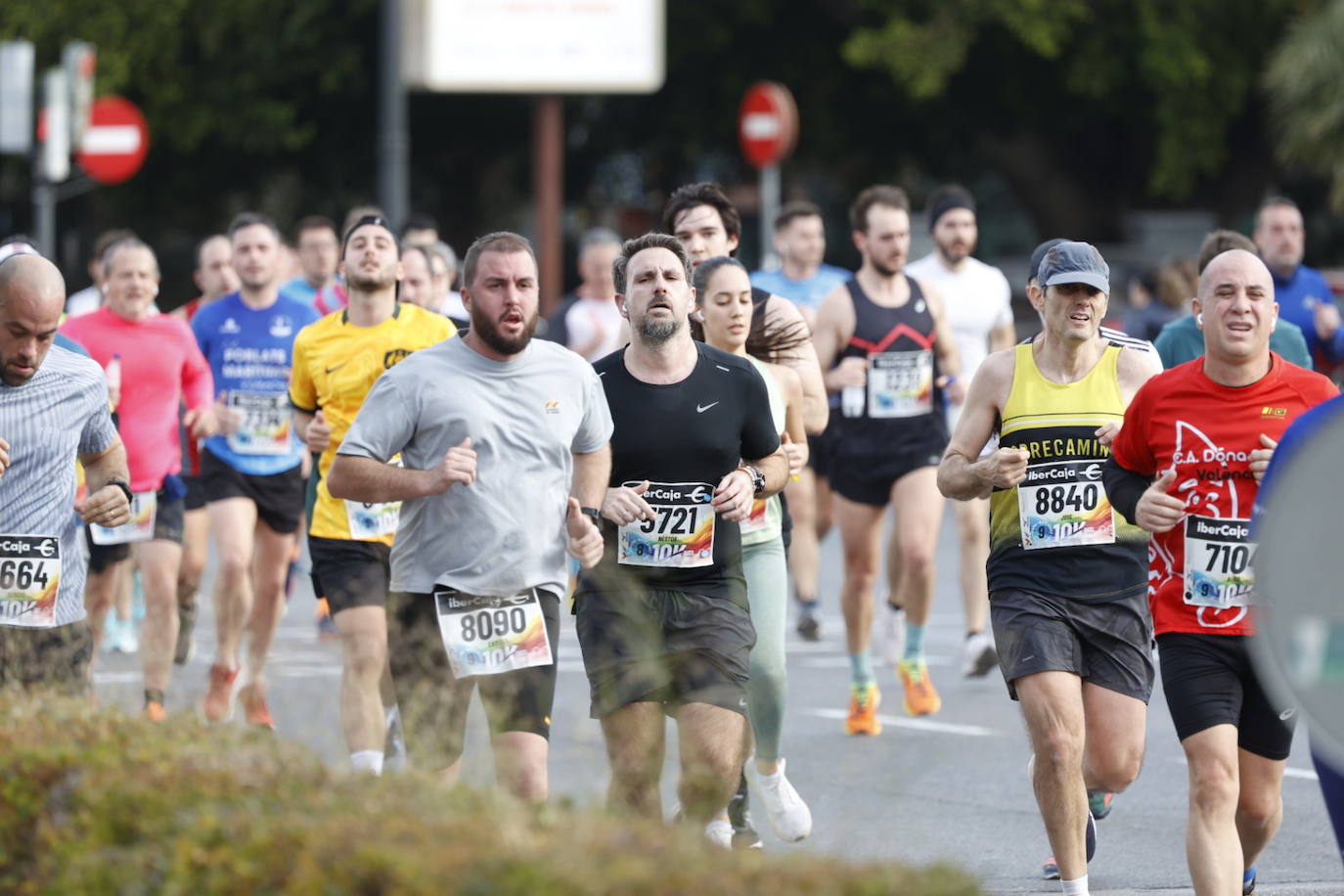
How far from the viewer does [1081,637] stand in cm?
716

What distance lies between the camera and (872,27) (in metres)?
31.8

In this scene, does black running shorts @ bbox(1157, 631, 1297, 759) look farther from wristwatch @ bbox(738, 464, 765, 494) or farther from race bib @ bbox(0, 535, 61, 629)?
race bib @ bbox(0, 535, 61, 629)

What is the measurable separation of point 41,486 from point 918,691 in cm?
486

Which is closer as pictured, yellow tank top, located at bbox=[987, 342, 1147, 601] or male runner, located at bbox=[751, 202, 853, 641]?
yellow tank top, located at bbox=[987, 342, 1147, 601]

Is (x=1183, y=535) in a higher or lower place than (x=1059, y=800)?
higher

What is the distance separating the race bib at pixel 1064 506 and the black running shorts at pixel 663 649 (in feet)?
2.91

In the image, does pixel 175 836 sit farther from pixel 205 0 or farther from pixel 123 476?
pixel 205 0

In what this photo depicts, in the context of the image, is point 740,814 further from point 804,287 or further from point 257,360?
point 804,287

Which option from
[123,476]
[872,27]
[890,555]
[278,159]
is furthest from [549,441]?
[278,159]

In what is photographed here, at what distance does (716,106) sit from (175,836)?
30.1 meters

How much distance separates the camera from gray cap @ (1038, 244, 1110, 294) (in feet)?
23.6

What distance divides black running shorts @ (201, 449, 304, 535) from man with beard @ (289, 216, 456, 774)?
5.93 ft

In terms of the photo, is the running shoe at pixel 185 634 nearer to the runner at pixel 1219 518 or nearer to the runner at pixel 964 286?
the runner at pixel 964 286

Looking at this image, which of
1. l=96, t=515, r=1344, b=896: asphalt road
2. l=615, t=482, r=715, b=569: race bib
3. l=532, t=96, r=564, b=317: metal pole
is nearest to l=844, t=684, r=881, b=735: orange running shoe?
l=96, t=515, r=1344, b=896: asphalt road
